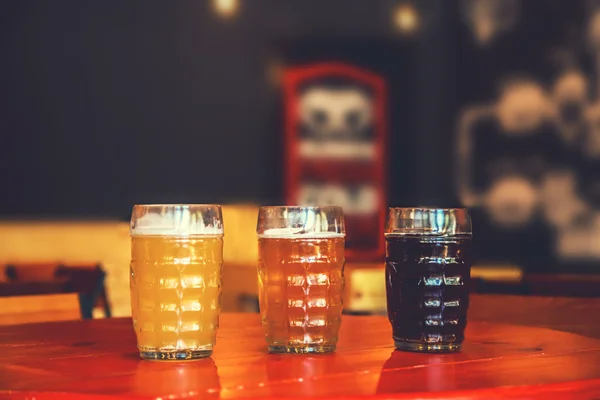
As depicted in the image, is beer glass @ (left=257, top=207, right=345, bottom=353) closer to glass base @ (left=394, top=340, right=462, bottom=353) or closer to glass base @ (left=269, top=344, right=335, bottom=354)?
glass base @ (left=269, top=344, right=335, bottom=354)

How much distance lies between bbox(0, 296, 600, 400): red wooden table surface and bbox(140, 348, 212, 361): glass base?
0.07ft

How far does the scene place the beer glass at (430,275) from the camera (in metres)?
1.19

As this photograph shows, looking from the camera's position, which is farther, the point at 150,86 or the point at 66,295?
the point at 150,86

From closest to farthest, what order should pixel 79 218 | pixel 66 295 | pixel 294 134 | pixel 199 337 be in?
pixel 199 337
pixel 66 295
pixel 79 218
pixel 294 134

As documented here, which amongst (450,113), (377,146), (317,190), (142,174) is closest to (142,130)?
(142,174)

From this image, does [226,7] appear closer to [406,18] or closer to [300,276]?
[406,18]

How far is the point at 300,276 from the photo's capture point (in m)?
1.17

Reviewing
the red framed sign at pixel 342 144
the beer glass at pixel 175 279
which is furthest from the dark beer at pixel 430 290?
the red framed sign at pixel 342 144

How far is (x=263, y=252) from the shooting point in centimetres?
119

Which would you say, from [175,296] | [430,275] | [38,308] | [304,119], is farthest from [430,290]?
[304,119]

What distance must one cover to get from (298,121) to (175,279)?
5.31m

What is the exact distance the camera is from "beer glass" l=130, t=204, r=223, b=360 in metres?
1.12

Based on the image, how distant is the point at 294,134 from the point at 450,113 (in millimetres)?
1262

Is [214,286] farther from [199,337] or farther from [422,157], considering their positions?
[422,157]
